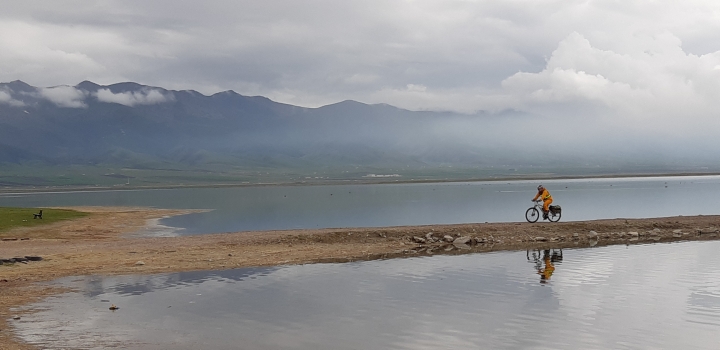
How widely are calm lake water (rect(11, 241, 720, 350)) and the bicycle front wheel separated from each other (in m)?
15.3

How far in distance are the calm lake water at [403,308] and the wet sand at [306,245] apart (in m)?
2.45

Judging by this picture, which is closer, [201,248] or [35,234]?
[201,248]

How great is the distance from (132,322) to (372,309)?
23.8 feet

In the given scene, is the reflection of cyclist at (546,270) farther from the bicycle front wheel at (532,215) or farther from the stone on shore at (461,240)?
the bicycle front wheel at (532,215)

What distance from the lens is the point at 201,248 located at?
3562 centimetres

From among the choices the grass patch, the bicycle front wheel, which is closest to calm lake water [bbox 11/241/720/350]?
the bicycle front wheel

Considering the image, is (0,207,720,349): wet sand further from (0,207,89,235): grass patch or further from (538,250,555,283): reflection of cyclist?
(0,207,89,235): grass patch

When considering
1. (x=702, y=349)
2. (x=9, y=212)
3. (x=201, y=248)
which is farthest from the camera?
(x=9, y=212)

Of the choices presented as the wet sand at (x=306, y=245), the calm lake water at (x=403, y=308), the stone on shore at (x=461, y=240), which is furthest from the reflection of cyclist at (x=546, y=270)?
the stone on shore at (x=461, y=240)

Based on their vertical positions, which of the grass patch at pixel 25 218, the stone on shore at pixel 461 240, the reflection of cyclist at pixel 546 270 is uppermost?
the stone on shore at pixel 461 240

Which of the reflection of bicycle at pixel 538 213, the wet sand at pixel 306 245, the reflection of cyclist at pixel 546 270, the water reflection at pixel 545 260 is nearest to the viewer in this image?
the reflection of cyclist at pixel 546 270

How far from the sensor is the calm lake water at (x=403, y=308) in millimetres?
16672

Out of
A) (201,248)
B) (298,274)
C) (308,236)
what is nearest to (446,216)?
(308,236)

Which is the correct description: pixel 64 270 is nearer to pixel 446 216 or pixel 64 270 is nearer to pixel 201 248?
pixel 201 248
